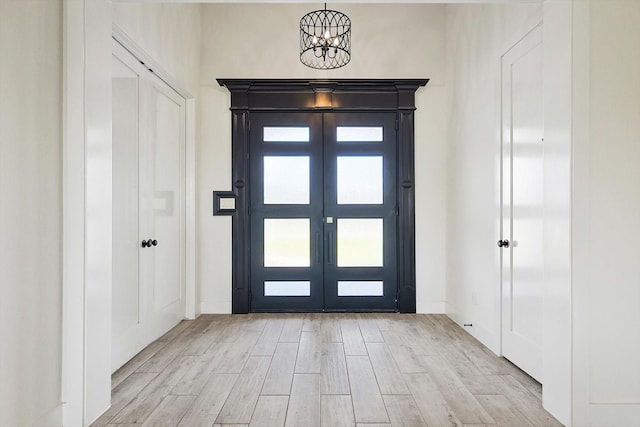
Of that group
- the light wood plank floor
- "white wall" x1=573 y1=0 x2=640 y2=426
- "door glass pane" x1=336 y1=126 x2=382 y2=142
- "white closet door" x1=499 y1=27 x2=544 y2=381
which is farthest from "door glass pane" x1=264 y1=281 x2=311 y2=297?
"white wall" x1=573 y1=0 x2=640 y2=426

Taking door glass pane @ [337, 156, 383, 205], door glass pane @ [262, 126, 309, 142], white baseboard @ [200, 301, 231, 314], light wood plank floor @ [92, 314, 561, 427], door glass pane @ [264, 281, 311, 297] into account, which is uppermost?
door glass pane @ [262, 126, 309, 142]

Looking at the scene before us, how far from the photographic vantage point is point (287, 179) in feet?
16.4

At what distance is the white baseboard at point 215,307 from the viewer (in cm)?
494

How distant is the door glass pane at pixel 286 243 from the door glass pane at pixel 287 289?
0.21m

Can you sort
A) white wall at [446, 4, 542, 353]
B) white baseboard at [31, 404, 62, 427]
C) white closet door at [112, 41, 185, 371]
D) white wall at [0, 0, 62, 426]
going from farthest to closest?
1. white wall at [446, 4, 542, 353]
2. white closet door at [112, 41, 185, 371]
3. white baseboard at [31, 404, 62, 427]
4. white wall at [0, 0, 62, 426]

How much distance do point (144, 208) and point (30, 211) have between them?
160cm

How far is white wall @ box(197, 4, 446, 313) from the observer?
4.97m

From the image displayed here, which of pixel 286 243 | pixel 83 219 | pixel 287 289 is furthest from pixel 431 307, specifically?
pixel 83 219

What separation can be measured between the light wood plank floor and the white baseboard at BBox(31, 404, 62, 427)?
7.4 inches

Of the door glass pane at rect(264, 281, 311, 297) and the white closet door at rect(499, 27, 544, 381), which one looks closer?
the white closet door at rect(499, 27, 544, 381)

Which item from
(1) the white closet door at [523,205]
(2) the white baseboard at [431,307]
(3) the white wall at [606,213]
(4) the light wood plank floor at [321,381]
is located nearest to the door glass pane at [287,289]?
(4) the light wood plank floor at [321,381]

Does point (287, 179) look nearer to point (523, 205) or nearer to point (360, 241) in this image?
point (360, 241)

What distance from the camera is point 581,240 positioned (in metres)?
2.24

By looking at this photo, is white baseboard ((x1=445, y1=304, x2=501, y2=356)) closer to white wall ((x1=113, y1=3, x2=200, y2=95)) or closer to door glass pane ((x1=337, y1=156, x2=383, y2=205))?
door glass pane ((x1=337, y1=156, x2=383, y2=205))
